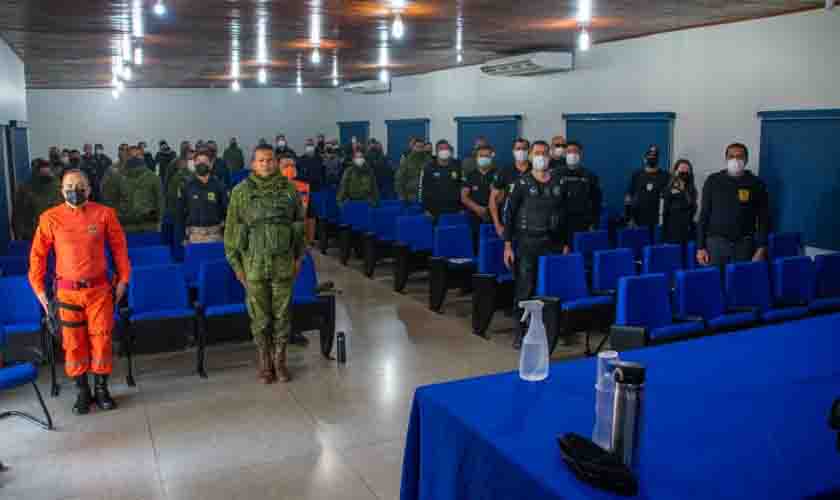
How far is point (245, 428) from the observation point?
Answer: 5.29 meters

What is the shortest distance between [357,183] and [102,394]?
707cm

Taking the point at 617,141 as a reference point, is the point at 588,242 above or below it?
below

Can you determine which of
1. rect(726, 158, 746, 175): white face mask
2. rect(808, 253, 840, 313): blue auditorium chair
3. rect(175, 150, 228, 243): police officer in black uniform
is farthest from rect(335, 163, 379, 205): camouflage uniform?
rect(808, 253, 840, 313): blue auditorium chair

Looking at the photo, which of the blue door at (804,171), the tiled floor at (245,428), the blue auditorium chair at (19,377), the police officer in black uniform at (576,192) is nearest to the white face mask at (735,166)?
the blue door at (804,171)

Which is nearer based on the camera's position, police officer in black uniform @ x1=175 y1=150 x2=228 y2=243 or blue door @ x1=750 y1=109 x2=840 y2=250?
police officer in black uniform @ x1=175 y1=150 x2=228 y2=243

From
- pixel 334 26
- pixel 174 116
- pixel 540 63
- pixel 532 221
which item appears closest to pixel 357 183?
pixel 334 26

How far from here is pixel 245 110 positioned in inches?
959

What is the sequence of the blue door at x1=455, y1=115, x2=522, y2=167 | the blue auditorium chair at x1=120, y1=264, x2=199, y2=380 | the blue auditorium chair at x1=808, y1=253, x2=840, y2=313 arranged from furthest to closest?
the blue door at x1=455, y1=115, x2=522, y2=167, the blue auditorium chair at x1=808, y1=253, x2=840, y2=313, the blue auditorium chair at x1=120, y1=264, x2=199, y2=380

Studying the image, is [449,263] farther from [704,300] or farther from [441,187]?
[704,300]

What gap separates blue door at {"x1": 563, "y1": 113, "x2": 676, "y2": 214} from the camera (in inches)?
411

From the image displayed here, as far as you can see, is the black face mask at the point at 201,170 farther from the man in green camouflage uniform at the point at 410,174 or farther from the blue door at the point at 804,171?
the blue door at the point at 804,171

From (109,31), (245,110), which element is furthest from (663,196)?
(245,110)

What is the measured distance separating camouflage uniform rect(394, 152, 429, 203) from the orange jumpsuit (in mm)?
7482

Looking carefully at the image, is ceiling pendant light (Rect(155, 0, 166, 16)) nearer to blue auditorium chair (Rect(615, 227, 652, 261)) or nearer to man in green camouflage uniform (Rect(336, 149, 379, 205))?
man in green camouflage uniform (Rect(336, 149, 379, 205))
